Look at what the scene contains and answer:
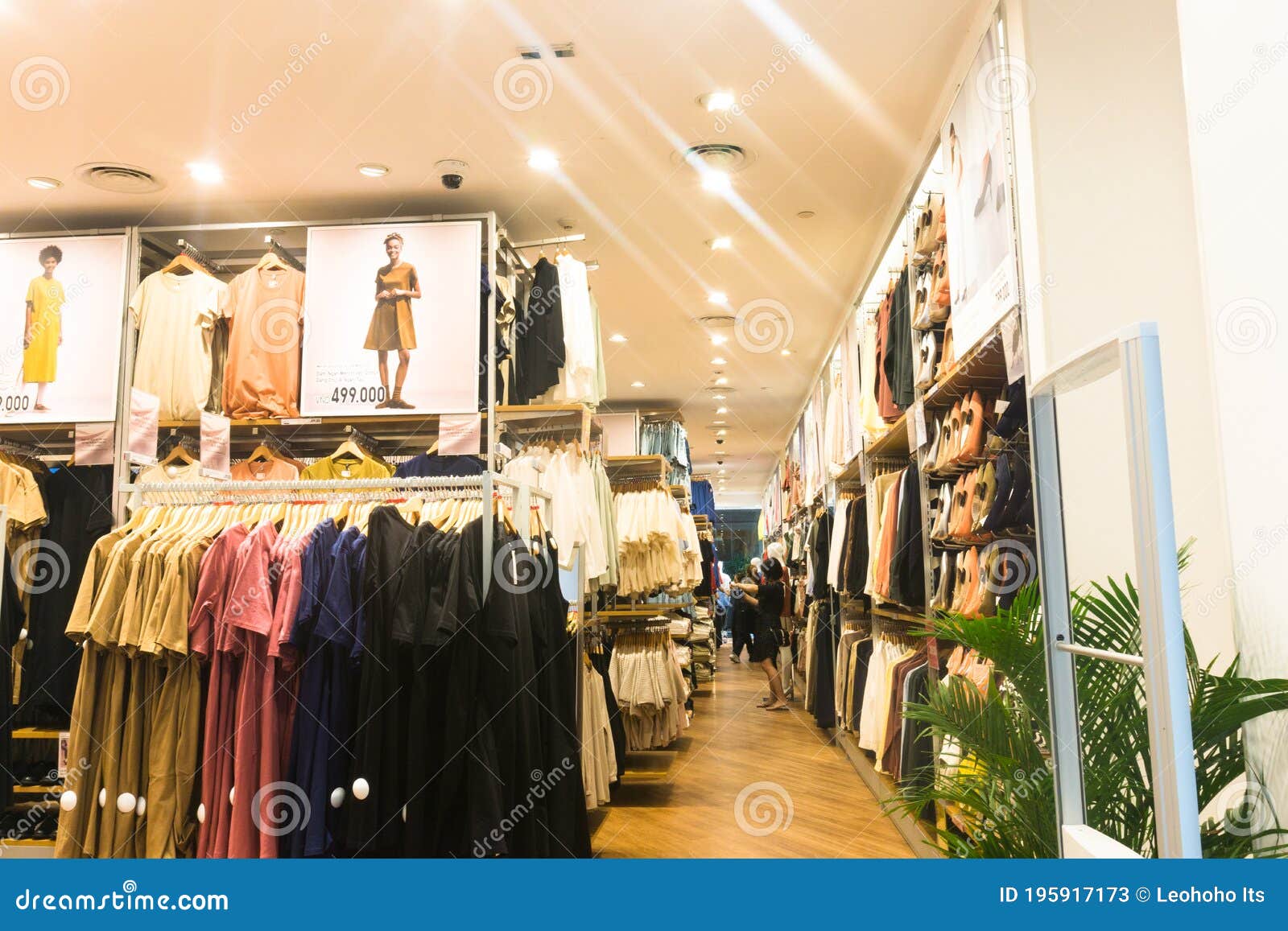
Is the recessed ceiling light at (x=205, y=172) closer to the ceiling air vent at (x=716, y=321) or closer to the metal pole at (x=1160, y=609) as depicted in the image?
the ceiling air vent at (x=716, y=321)

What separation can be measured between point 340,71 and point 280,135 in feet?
2.19

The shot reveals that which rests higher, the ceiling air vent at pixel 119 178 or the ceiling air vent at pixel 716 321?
the ceiling air vent at pixel 716 321

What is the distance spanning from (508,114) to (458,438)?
58.0 inches

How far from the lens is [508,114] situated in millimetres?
4066

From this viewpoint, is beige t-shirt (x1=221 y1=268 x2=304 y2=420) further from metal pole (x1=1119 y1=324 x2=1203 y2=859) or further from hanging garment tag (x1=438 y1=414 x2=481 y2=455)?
metal pole (x1=1119 y1=324 x2=1203 y2=859)

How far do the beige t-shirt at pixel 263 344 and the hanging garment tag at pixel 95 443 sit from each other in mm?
586

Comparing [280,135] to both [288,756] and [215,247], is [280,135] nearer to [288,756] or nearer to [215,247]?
[215,247]

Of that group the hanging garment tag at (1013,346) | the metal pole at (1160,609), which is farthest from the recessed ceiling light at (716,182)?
the metal pole at (1160,609)

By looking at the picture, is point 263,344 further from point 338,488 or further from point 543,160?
point 543,160

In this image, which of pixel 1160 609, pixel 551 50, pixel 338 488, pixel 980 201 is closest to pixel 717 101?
pixel 551 50

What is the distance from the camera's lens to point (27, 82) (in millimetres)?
3766

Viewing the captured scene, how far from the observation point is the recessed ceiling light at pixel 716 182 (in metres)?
4.67

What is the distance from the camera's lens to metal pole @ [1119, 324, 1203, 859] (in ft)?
4.31
